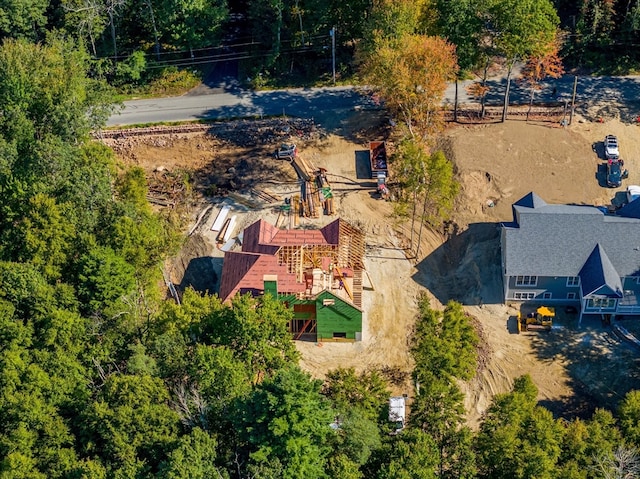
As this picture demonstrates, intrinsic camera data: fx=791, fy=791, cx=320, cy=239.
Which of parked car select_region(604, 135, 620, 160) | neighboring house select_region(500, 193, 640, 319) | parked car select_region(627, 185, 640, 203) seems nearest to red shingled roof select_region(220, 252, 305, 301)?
neighboring house select_region(500, 193, 640, 319)

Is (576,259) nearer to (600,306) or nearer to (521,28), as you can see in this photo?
(600,306)

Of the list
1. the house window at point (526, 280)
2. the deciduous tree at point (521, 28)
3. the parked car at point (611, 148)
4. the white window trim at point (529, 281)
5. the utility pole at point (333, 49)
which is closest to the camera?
the white window trim at point (529, 281)

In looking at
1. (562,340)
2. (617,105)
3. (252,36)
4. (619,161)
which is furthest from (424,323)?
(252,36)

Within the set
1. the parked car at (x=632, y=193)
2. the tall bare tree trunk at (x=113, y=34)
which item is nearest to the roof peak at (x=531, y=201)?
the parked car at (x=632, y=193)

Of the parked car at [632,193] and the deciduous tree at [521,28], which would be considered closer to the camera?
the parked car at [632,193]

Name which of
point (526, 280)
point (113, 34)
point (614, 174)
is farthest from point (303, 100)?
point (526, 280)

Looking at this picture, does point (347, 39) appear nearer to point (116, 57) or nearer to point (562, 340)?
point (116, 57)

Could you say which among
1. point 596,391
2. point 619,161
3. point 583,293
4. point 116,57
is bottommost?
point 596,391

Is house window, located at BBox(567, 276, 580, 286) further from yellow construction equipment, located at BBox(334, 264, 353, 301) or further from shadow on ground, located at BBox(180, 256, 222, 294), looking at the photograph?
shadow on ground, located at BBox(180, 256, 222, 294)

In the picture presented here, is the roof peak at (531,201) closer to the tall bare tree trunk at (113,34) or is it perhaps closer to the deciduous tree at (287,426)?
the deciduous tree at (287,426)
